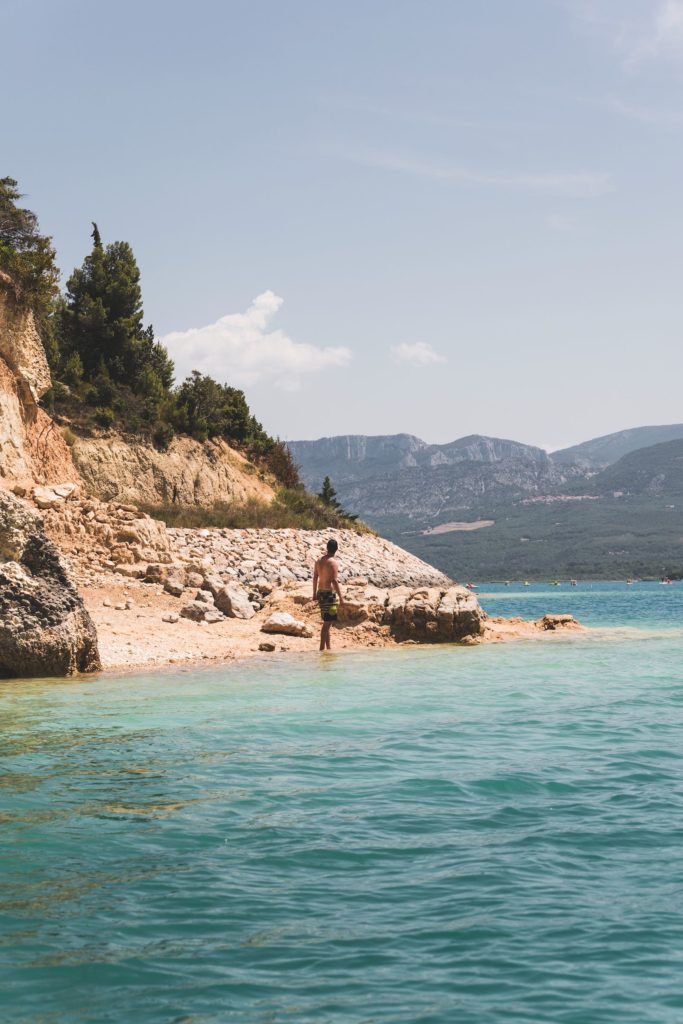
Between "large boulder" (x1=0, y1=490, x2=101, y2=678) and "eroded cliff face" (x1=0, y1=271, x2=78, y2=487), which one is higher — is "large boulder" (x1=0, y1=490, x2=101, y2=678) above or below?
below

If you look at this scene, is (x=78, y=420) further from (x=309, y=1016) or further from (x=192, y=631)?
(x=309, y=1016)

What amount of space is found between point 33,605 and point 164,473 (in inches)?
996

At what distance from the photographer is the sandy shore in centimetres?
1703

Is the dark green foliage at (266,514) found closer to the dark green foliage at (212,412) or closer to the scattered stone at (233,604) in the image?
the dark green foliage at (212,412)

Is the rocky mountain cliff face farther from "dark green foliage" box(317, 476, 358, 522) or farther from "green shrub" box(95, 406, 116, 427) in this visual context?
"dark green foliage" box(317, 476, 358, 522)

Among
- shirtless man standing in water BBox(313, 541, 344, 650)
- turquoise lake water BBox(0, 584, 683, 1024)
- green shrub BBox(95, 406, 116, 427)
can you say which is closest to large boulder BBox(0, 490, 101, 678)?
turquoise lake water BBox(0, 584, 683, 1024)

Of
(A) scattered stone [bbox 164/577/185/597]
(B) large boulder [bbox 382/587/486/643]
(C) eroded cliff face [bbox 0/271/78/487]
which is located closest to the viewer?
(B) large boulder [bbox 382/587/486/643]

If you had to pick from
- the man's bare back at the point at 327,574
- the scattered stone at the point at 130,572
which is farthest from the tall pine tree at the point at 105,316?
the man's bare back at the point at 327,574

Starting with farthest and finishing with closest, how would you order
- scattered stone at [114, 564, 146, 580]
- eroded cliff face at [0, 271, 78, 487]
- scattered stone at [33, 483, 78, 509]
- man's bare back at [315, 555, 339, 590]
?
eroded cliff face at [0, 271, 78, 487] → scattered stone at [33, 483, 78, 509] → scattered stone at [114, 564, 146, 580] → man's bare back at [315, 555, 339, 590]

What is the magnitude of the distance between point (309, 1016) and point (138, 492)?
35.0m

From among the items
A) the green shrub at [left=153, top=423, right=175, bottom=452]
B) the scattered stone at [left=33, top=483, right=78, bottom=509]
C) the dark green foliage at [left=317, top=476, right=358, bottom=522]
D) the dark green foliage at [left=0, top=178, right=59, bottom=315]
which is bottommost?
the scattered stone at [left=33, top=483, right=78, bottom=509]

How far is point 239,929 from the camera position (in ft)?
15.4

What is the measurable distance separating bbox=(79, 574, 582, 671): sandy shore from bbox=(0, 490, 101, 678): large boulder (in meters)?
1.19

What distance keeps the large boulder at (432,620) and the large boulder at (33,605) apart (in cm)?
745
